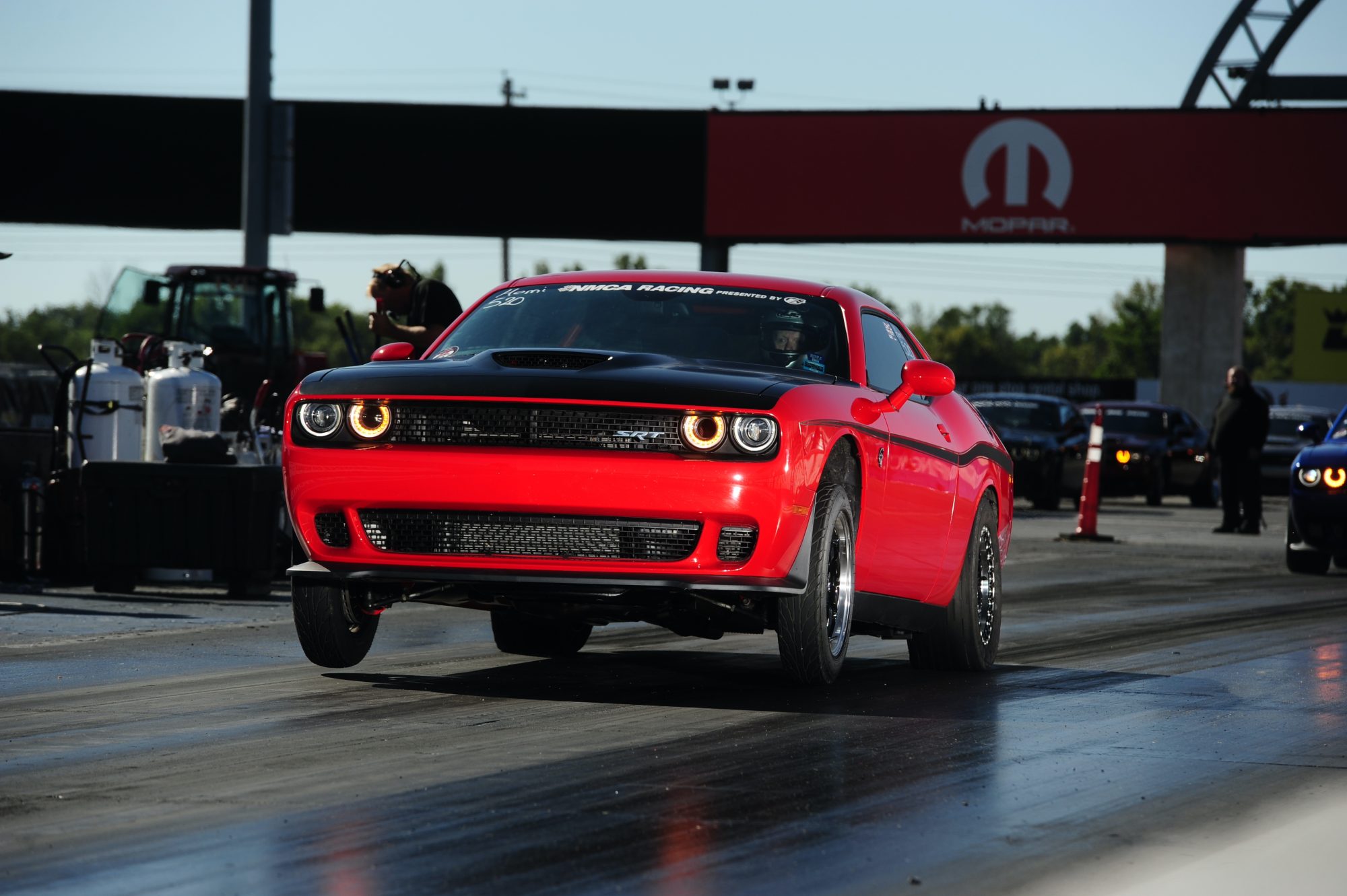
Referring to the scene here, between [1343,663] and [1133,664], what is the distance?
1050mm

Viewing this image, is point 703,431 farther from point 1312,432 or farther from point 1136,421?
point 1136,421

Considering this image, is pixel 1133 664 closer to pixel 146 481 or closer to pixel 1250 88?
pixel 146 481

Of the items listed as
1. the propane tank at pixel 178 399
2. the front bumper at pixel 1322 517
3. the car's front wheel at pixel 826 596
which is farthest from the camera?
the front bumper at pixel 1322 517

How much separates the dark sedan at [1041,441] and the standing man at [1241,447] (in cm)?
433

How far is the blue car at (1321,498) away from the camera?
16438 mm

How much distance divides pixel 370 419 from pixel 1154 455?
82.8ft

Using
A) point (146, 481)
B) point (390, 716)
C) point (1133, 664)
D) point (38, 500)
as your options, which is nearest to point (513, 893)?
point (390, 716)

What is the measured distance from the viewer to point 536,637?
9.26 m

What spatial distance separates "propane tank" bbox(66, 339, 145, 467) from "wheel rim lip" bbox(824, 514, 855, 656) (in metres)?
7.40

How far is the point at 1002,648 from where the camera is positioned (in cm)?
1031

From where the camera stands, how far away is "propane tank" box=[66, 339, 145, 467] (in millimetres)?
13828

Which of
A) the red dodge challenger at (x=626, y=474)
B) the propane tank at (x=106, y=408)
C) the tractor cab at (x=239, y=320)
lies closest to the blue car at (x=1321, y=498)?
the propane tank at (x=106, y=408)

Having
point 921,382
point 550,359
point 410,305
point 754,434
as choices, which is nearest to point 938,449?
point 921,382

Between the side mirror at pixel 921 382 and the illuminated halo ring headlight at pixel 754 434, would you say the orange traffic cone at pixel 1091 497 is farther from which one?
the illuminated halo ring headlight at pixel 754 434
